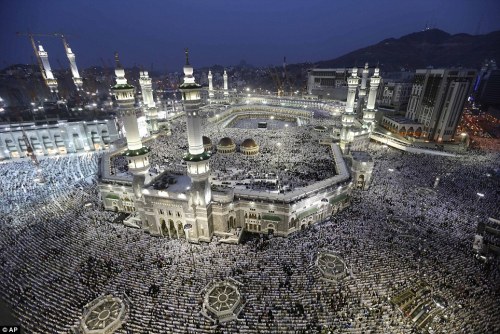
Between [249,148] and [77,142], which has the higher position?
[249,148]

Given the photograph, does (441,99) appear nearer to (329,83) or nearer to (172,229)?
(329,83)

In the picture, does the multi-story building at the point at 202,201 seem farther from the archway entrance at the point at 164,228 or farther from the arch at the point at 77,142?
the arch at the point at 77,142

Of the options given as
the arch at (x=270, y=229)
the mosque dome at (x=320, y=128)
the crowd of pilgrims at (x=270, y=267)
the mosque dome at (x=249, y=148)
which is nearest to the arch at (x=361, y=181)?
the crowd of pilgrims at (x=270, y=267)

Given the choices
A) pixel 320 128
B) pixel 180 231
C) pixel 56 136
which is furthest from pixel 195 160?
pixel 56 136

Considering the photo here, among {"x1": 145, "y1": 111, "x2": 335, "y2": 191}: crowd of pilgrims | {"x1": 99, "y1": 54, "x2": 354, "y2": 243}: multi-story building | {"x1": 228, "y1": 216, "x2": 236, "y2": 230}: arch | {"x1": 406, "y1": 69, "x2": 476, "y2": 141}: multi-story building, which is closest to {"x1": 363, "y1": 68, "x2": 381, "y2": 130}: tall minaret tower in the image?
{"x1": 145, "y1": 111, "x2": 335, "y2": 191}: crowd of pilgrims

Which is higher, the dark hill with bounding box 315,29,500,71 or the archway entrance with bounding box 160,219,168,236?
the dark hill with bounding box 315,29,500,71

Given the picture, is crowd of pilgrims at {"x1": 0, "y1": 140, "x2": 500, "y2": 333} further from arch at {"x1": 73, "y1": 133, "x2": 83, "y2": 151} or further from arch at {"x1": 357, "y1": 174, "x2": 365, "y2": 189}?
arch at {"x1": 73, "y1": 133, "x2": 83, "y2": 151}

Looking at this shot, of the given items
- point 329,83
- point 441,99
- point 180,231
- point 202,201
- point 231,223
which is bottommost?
point 180,231
